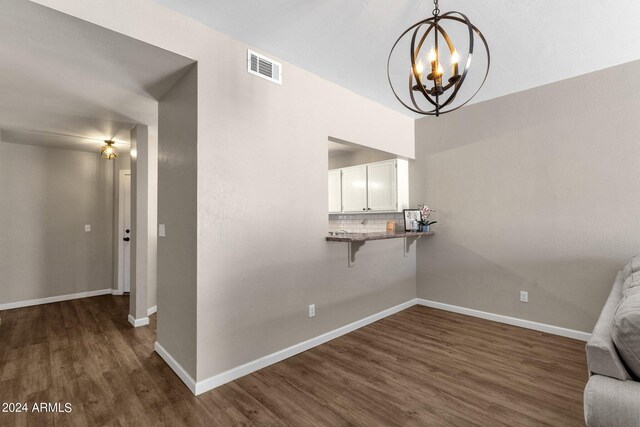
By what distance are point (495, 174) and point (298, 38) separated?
111 inches

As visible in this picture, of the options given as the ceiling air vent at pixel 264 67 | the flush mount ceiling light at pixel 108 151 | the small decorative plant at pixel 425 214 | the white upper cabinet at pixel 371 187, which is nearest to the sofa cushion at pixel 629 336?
the ceiling air vent at pixel 264 67

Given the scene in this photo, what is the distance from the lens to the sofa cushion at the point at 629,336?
113 cm

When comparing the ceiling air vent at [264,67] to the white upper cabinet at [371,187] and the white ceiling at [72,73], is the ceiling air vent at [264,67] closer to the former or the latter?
the white ceiling at [72,73]

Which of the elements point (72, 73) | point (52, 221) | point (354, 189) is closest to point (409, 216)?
point (354, 189)

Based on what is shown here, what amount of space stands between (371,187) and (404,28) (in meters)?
2.58

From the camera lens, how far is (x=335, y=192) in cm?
536

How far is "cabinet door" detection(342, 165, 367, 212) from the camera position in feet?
15.9

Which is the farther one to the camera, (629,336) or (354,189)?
(354,189)

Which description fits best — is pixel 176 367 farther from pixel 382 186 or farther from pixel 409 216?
pixel 382 186

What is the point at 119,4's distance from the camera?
6.16 ft

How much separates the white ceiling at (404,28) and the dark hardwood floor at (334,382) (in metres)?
2.69

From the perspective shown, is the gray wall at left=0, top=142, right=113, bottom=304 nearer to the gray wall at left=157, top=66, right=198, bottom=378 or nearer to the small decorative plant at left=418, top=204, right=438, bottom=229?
the gray wall at left=157, top=66, right=198, bottom=378

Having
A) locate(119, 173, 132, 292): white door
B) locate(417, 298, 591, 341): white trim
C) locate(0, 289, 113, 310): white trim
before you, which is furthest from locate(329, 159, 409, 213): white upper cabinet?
locate(0, 289, 113, 310): white trim

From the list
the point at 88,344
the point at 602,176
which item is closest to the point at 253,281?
the point at 88,344
